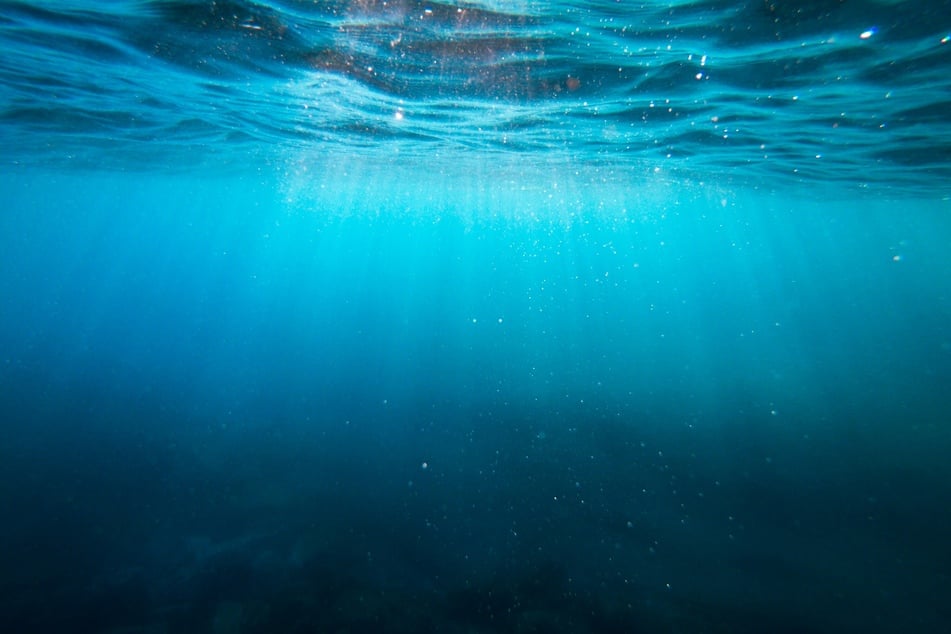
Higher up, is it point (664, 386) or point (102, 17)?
point (102, 17)

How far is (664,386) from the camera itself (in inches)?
884

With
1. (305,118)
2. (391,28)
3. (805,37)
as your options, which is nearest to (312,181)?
(305,118)

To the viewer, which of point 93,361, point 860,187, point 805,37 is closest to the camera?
point 805,37

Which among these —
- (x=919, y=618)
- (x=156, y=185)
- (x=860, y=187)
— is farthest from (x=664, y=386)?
(x=156, y=185)

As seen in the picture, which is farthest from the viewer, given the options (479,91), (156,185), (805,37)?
(156,185)

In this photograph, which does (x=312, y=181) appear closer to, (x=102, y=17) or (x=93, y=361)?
(x=93, y=361)

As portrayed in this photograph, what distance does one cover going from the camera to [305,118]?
15859 millimetres

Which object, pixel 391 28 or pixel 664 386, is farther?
pixel 664 386

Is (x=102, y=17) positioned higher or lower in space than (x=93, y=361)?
higher

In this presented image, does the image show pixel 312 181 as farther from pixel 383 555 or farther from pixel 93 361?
pixel 383 555

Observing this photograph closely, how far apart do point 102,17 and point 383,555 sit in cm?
1098

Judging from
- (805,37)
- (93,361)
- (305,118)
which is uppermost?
(805,37)

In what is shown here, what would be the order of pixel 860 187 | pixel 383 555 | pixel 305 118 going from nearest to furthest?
pixel 383 555 < pixel 305 118 < pixel 860 187

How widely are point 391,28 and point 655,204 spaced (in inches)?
1676
